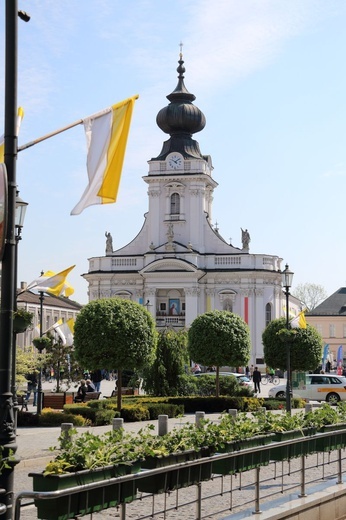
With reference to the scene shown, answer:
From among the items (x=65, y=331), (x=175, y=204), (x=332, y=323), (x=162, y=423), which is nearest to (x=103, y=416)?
(x=162, y=423)

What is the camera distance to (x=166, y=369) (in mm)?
36094

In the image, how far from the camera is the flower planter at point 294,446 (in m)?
10.5

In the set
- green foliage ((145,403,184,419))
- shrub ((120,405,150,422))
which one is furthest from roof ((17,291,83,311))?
shrub ((120,405,150,422))

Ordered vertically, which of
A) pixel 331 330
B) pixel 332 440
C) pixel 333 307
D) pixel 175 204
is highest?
pixel 175 204

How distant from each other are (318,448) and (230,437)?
6.86 feet

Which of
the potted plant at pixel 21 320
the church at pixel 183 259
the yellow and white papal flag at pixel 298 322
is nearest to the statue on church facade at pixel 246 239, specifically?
the church at pixel 183 259

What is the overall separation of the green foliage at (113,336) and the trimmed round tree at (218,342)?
6951mm

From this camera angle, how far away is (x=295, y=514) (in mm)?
9891

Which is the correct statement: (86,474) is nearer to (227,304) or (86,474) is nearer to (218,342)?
(218,342)

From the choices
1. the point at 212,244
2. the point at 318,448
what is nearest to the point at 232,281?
the point at 212,244

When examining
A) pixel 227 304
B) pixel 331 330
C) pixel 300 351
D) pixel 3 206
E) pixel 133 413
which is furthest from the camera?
pixel 331 330

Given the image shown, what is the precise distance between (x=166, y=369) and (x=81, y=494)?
29133mm

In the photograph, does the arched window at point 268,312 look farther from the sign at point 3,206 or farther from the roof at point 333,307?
the sign at point 3,206

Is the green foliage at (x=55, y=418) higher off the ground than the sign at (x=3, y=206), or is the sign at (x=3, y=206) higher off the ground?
the sign at (x=3, y=206)
